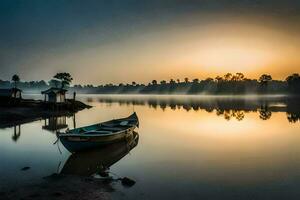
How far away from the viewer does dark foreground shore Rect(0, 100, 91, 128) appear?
4651cm

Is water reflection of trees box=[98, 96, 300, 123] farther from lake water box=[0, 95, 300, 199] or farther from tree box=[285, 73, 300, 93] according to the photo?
tree box=[285, 73, 300, 93]

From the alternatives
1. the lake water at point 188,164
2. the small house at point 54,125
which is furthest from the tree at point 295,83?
the small house at point 54,125

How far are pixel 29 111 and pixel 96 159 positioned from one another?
39669 millimetres

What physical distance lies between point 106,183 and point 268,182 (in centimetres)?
872

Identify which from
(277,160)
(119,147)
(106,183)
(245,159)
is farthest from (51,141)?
(277,160)

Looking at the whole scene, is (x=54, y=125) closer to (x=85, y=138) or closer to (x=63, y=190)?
(x=85, y=138)

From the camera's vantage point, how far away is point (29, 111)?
55938 millimetres

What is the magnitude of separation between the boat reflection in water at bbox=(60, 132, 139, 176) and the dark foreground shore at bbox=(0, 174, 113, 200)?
2087 mm

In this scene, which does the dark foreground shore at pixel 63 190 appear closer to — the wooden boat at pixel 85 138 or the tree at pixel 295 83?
the wooden boat at pixel 85 138

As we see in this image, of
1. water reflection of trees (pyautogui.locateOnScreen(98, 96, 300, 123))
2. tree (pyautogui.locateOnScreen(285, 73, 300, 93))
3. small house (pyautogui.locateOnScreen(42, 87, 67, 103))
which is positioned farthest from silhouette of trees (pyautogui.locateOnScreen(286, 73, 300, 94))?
small house (pyautogui.locateOnScreen(42, 87, 67, 103))

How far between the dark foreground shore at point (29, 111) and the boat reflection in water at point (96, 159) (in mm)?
A: 24293

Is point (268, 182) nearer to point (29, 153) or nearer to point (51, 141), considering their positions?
point (29, 153)

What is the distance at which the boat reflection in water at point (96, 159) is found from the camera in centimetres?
1838

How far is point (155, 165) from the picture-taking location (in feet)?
63.8
